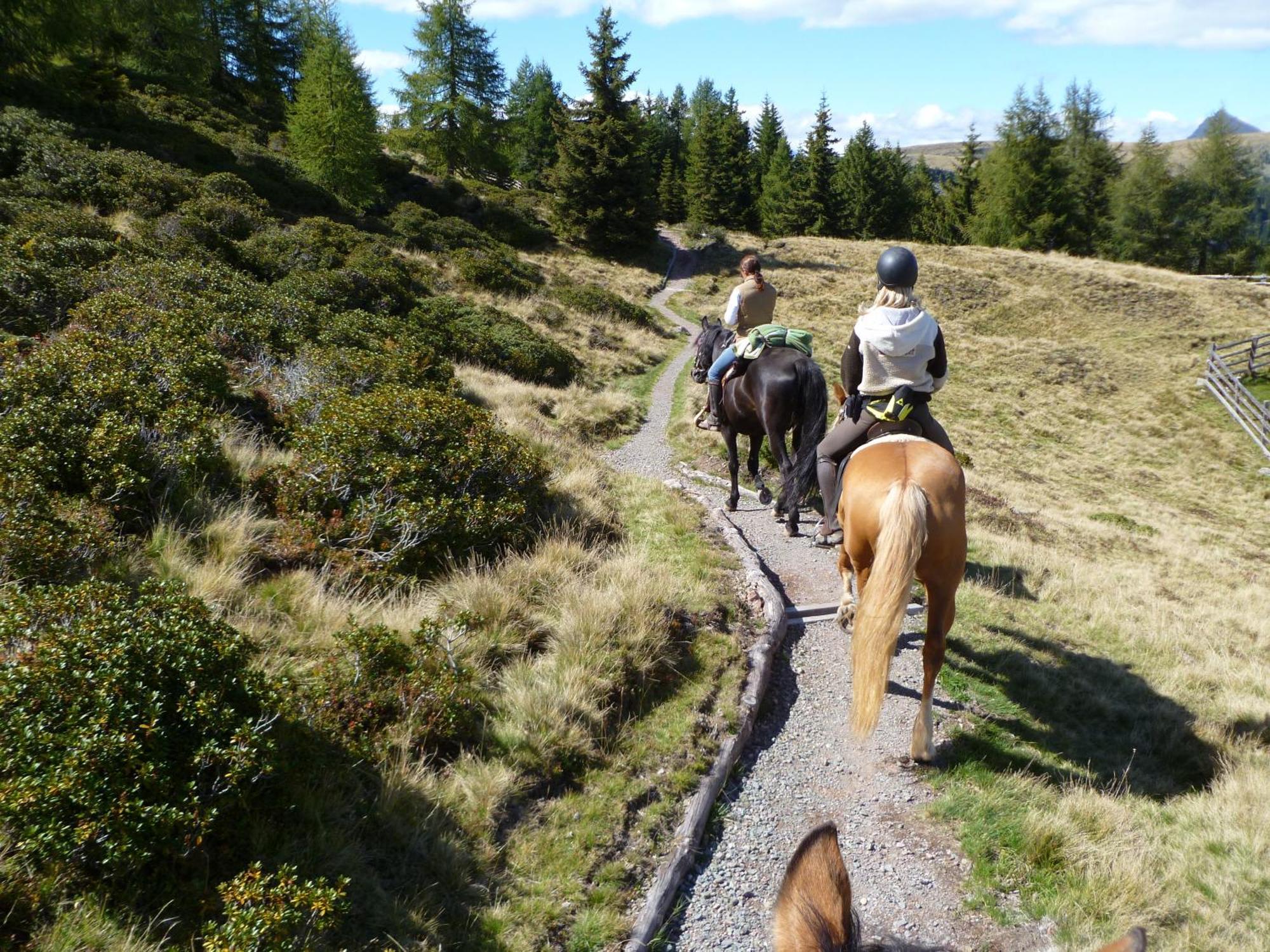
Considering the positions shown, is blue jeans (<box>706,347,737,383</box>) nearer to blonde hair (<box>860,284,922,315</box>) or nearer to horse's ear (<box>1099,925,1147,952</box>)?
blonde hair (<box>860,284,922,315</box>)

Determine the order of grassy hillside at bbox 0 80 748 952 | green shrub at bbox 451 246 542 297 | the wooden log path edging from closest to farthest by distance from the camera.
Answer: grassy hillside at bbox 0 80 748 952, the wooden log path edging, green shrub at bbox 451 246 542 297

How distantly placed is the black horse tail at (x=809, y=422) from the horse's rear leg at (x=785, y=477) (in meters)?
0.13

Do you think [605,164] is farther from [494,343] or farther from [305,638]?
[305,638]

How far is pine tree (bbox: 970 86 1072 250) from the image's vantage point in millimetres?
52531

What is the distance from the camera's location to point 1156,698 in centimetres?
680

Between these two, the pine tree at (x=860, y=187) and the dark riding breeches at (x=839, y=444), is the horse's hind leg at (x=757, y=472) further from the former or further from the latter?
the pine tree at (x=860, y=187)

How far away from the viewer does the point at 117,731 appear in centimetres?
303

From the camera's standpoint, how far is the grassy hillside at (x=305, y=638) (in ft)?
9.71

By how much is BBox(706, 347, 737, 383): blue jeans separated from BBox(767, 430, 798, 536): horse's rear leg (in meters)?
1.46

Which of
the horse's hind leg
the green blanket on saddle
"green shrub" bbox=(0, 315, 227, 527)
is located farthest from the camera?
the horse's hind leg

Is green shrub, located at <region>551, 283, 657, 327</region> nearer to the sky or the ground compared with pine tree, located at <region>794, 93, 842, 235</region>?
nearer to the ground

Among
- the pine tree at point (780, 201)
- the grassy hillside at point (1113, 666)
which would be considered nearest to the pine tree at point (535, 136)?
the pine tree at point (780, 201)

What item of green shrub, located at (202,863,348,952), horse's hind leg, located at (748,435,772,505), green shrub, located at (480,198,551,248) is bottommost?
green shrub, located at (202,863,348,952)

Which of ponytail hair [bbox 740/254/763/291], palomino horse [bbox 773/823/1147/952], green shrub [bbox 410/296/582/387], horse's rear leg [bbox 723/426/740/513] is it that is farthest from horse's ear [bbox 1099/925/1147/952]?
green shrub [bbox 410/296/582/387]
